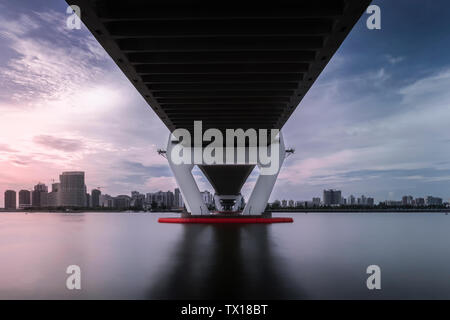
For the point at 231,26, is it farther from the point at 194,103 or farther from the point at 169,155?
the point at 169,155

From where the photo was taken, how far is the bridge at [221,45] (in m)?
9.21

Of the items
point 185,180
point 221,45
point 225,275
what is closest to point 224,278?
point 225,275

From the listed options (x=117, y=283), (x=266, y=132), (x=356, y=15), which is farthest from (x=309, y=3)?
(x=266, y=132)

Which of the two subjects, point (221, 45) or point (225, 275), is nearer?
point (225, 275)

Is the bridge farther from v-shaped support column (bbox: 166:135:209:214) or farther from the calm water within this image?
v-shaped support column (bbox: 166:135:209:214)

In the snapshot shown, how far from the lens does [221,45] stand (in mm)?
11172

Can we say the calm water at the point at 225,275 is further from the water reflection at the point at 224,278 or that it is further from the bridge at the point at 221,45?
the bridge at the point at 221,45

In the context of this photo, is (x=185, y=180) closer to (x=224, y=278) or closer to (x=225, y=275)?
(x=225, y=275)

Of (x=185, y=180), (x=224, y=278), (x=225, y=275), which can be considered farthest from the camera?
(x=185, y=180)

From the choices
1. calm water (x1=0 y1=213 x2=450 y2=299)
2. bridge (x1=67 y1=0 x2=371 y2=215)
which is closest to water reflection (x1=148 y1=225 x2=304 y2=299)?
calm water (x1=0 y1=213 x2=450 y2=299)

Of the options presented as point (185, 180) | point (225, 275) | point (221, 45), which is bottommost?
point (225, 275)

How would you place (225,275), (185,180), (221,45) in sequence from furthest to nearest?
(185,180), (221,45), (225,275)

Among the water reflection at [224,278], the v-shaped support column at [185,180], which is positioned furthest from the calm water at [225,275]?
the v-shaped support column at [185,180]

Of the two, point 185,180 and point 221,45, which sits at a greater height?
point 221,45
